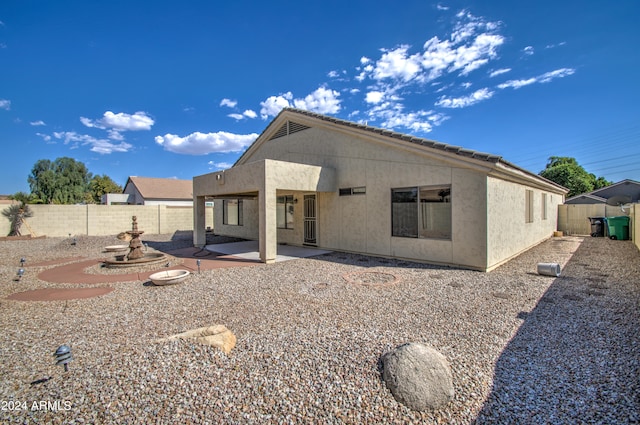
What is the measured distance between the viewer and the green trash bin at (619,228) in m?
15.3

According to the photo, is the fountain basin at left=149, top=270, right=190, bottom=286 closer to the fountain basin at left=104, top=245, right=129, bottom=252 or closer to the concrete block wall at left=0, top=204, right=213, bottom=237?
the fountain basin at left=104, top=245, right=129, bottom=252

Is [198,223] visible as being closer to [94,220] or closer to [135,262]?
[135,262]

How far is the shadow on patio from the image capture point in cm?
260

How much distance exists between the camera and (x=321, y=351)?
361 centimetres

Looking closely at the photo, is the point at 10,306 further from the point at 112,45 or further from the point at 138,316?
the point at 112,45

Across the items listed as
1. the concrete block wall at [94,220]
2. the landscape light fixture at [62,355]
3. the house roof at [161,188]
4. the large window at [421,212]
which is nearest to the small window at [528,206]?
the large window at [421,212]

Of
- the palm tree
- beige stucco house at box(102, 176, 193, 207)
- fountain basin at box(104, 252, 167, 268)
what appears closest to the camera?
fountain basin at box(104, 252, 167, 268)

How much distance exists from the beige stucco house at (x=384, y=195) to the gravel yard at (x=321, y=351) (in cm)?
199

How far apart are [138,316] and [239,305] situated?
1.76 metres

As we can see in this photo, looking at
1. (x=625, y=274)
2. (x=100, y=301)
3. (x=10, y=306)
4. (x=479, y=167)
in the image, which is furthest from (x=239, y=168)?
(x=625, y=274)

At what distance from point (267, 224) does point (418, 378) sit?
25.1 feet

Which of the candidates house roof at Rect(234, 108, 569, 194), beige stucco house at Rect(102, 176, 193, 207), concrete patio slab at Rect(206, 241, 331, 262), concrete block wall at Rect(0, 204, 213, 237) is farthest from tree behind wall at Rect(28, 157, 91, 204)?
house roof at Rect(234, 108, 569, 194)

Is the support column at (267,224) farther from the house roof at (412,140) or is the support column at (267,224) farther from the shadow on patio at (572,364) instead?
the shadow on patio at (572,364)

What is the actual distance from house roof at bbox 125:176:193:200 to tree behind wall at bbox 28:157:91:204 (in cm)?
853
